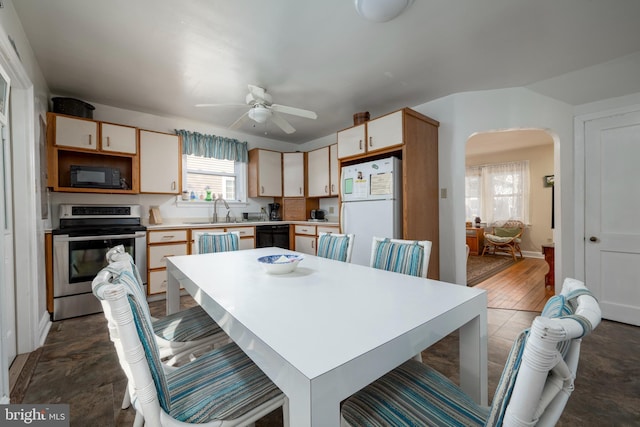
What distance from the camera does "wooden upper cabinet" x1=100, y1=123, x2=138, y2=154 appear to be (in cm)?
314

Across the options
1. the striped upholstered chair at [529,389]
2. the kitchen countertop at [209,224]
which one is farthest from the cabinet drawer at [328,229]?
the striped upholstered chair at [529,389]

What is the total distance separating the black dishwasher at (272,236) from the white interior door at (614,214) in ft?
12.5

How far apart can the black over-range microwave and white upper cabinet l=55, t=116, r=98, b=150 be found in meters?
0.25

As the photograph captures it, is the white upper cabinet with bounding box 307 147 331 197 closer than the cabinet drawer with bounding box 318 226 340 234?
No

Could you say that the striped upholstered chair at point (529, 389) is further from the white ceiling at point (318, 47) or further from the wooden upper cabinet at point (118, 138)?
the wooden upper cabinet at point (118, 138)

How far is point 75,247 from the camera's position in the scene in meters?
2.79

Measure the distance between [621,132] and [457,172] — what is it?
1.48 meters

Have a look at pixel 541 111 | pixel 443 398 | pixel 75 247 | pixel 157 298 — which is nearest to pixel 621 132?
pixel 541 111

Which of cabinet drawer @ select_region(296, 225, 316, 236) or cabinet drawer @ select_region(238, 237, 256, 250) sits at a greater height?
cabinet drawer @ select_region(296, 225, 316, 236)

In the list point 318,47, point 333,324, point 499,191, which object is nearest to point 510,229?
point 499,191

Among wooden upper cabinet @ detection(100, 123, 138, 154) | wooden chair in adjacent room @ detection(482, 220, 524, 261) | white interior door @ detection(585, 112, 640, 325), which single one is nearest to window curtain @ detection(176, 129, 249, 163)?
wooden upper cabinet @ detection(100, 123, 138, 154)

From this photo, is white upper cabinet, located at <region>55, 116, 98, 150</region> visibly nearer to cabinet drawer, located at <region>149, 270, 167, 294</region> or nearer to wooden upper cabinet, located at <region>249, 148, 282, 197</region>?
cabinet drawer, located at <region>149, 270, 167, 294</region>

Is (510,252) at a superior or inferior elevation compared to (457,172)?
inferior

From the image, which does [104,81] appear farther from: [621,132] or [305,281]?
[621,132]
